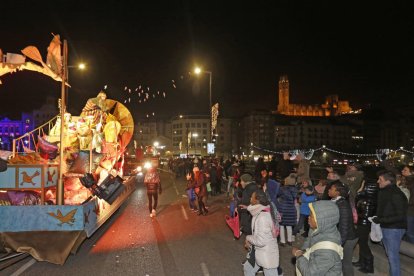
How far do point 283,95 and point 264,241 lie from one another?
534 ft

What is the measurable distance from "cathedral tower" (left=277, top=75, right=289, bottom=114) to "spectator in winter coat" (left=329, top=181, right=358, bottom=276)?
157243 mm

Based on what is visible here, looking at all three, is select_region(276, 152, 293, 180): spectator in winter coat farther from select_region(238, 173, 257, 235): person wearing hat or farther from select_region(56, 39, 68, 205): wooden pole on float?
select_region(56, 39, 68, 205): wooden pole on float

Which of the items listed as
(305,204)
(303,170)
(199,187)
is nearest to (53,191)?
(199,187)

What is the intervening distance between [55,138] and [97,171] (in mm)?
1765

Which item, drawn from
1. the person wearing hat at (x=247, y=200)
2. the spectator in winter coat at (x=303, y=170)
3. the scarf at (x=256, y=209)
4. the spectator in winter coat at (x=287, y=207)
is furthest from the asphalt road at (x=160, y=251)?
the scarf at (x=256, y=209)

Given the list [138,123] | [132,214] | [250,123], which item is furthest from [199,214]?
[138,123]

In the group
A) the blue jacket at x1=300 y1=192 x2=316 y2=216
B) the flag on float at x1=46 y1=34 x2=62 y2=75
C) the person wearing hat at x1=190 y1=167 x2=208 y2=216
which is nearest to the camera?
the flag on float at x1=46 y1=34 x2=62 y2=75

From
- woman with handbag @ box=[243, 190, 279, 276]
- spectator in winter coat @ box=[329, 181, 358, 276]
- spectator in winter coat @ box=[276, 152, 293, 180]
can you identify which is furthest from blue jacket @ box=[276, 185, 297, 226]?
spectator in winter coat @ box=[276, 152, 293, 180]

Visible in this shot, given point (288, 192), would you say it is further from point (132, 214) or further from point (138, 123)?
point (138, 123)

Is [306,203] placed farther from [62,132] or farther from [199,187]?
[62,132]

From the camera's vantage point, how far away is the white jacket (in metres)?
5.30

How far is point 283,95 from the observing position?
16462 cm

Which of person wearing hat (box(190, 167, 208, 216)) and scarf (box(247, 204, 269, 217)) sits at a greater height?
scarf (box(247, 204, 269, 217))

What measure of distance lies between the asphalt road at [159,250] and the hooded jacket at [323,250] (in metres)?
3.64
